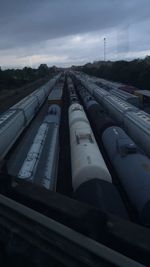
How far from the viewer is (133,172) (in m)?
11.5

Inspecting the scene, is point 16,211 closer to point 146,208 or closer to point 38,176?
point 146,208

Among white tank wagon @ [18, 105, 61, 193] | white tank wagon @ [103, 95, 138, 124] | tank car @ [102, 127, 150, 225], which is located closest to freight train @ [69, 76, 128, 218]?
tank car @ [102, 127, 150, 225]

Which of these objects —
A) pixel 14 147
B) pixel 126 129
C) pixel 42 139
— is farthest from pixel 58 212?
pixel 14 147

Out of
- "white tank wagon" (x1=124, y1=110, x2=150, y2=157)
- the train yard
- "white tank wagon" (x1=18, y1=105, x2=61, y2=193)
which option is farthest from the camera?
"white tank wagon" (x1=124, y1=110, x2=150, y2=157)

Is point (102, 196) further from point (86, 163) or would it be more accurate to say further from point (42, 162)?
point (42, 162)

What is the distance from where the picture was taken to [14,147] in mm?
22234

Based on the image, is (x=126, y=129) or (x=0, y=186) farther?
(x=126, y=129)

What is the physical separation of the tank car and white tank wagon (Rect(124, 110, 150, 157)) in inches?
41.8

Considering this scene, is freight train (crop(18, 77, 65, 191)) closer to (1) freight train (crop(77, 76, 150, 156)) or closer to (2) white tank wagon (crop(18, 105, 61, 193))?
(2) white tank wagon (crop(18, 105, 61, 193))

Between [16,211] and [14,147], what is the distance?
1996cm

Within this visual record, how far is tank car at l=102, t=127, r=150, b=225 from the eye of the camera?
976 cm

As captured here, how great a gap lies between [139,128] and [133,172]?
5992 mm

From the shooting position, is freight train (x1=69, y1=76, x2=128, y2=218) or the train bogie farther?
freight train (x1=69, y1=76, x2=128, y2=218)

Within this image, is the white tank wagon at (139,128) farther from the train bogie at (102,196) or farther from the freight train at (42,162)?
the train bogie at (102,196)
